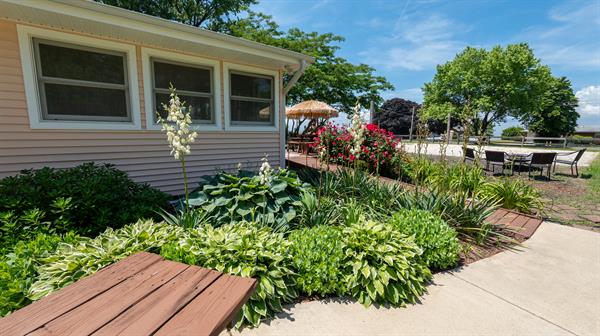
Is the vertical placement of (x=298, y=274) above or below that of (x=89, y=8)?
below

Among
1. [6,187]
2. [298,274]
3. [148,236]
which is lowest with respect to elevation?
[298,274]

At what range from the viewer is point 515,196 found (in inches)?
182

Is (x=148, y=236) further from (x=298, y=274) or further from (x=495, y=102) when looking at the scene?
(x=495, y=102)

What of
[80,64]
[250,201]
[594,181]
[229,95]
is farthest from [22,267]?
[594,181]

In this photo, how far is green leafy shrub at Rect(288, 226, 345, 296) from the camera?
2.27m

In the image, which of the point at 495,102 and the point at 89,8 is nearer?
the point at 89,8

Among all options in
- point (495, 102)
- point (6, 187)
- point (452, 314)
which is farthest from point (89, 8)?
point (495, 102)

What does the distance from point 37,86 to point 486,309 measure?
19.1 feet

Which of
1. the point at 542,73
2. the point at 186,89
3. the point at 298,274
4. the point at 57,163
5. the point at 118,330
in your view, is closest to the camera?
the point at 118,330

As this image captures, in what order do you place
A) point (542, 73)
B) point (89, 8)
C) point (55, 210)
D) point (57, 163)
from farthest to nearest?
point (542, 73) < point (57, 163) < point (89, 8) < point (55, 210)

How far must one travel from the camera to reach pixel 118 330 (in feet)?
3.60

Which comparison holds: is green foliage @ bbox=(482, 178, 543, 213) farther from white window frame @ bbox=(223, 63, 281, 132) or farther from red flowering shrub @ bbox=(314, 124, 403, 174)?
white window frame @ bbox=(223, 63, 281, 132)

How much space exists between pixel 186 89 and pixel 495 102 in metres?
31.8

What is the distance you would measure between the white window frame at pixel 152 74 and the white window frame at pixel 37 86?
139 mm
